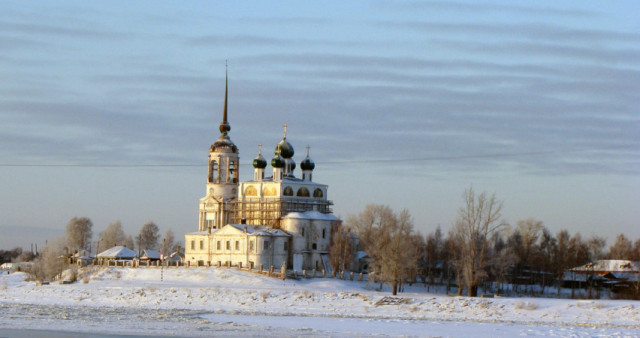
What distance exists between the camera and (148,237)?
5325 inches

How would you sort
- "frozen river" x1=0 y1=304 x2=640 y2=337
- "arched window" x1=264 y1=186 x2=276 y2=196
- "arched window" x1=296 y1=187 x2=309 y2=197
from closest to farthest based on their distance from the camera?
"frozen river" x1=0 y1=304 x2=640 y2=337 → "arched window" x1=264 y1=186 x2=276 y2=196 → "arched window" x1=296 y1=187 x2=309 y2=197

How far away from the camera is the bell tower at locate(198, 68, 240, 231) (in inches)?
3775

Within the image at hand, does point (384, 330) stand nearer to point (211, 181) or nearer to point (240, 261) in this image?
point (240, 261)

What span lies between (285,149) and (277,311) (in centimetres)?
4190

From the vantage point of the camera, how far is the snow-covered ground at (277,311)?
150 feet

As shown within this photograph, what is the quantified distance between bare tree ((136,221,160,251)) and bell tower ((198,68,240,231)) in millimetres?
36856

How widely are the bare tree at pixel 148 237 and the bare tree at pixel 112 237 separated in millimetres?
2278

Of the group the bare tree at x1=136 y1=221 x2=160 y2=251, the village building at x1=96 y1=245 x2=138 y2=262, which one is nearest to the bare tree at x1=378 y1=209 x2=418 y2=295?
the village building at x1=96 y1=245 x2=138 y2=262

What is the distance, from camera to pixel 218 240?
89125 mm

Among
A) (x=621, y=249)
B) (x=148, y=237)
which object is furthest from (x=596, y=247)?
(x=148, y=237)

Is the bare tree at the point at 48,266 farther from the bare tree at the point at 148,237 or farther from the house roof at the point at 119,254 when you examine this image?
the bare tree at the point at 148,237

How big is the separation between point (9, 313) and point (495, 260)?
34998 mm

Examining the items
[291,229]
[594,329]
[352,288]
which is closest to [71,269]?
[291,229]

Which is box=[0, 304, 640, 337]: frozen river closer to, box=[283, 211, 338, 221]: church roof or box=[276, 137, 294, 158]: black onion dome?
box=[283, 211, 338, 221]: church roof
